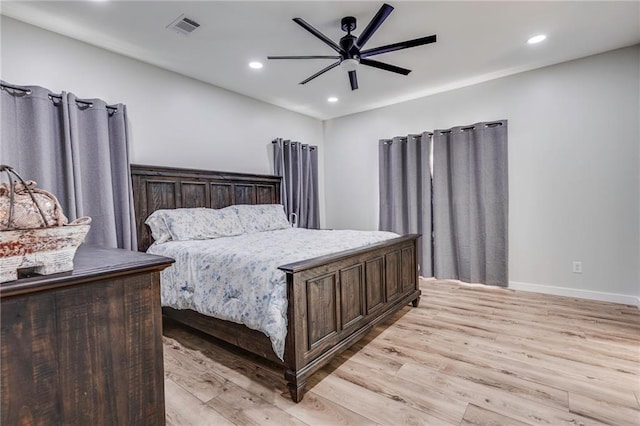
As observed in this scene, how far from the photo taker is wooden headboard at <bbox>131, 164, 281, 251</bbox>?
3.01 meters

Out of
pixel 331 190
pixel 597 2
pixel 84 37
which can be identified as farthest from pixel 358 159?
pixel 84 37

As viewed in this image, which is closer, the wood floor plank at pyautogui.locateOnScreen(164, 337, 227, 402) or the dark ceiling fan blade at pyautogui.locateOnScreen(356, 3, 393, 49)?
the wood floor plank at pyautogui.locateOnScreen(164, 337, 227, 402)

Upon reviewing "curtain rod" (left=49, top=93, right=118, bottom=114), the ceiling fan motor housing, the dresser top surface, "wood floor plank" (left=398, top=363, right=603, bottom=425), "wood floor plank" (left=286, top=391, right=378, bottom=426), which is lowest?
"wood floor plank" (left=398, top=363, right=603, bottom=425)

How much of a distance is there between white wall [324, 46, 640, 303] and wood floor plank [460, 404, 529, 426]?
8.50 feet

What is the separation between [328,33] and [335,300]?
7.51ft

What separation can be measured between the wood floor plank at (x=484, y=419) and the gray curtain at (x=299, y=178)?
3.41 metres

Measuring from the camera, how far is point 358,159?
5.05 meters

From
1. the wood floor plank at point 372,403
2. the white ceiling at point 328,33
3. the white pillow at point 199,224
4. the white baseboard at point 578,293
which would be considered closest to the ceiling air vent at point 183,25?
the white ceiling at point 328,33

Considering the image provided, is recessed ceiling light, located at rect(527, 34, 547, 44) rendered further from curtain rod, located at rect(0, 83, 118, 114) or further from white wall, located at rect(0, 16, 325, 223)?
curtain rod, located at rect(0, 83, 118, 114)

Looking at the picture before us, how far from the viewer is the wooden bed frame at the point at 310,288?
180 cm

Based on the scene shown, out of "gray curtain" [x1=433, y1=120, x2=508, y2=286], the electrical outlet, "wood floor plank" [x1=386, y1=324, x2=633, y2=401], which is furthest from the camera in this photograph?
"gray curtain" [x1=433, y1=120, x2=508, y2=286]

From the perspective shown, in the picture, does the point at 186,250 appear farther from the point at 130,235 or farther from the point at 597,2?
the point at 597,2

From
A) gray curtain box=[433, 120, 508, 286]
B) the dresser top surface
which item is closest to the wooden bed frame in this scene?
the dresser top surface

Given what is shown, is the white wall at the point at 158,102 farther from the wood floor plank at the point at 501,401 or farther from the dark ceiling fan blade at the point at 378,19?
the wood floor plank at the point at 501,401
